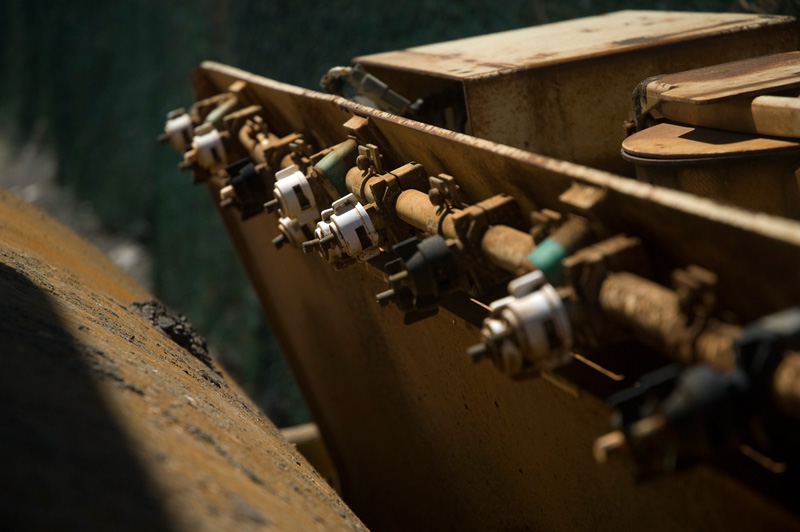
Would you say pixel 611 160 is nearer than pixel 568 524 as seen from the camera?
No

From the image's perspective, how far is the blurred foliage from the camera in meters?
6.17

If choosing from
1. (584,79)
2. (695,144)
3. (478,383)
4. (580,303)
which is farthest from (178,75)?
(580,303)

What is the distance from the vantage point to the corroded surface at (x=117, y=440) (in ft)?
3.09

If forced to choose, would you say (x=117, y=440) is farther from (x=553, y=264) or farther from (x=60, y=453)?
(x=553, y=264)

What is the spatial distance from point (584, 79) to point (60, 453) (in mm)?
1704

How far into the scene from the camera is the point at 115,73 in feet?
33.8

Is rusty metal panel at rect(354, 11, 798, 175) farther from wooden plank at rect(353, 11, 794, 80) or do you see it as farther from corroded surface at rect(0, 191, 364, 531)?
corroded surface at rect(0, 191, 364, 531)

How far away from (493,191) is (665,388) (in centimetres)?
55

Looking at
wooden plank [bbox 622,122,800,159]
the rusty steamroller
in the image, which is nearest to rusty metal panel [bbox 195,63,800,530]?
the rusty steamroller

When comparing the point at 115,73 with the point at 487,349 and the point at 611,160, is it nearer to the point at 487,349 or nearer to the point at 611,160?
the point at 611,160

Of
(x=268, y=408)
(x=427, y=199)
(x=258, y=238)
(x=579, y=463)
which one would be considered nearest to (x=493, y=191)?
(x=427, y=199)

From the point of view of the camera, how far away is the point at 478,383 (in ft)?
5.58

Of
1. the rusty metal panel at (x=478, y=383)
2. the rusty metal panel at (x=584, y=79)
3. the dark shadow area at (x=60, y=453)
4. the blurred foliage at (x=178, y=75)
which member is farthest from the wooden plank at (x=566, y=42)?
the blurred foliage at (x=178, y=75)

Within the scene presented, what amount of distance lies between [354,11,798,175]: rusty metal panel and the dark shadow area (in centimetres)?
129
